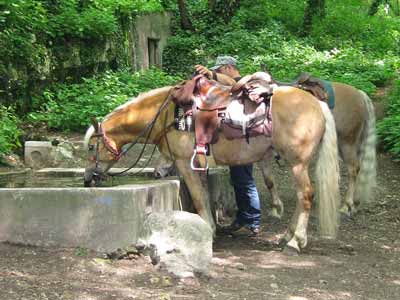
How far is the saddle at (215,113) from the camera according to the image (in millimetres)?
6270

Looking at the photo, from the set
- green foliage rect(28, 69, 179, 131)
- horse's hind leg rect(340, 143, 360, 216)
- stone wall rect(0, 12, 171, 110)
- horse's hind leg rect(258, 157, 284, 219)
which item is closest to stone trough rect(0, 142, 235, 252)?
horse's hind leg rect(258, 157, 284, 219)

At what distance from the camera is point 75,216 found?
18.7 feet

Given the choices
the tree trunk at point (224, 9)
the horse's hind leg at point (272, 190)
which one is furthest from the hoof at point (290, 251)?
the tree trunk at point (224, 9)

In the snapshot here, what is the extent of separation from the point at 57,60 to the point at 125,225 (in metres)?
7.84

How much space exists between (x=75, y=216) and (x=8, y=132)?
15.2ft

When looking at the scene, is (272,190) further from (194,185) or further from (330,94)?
(194,185)

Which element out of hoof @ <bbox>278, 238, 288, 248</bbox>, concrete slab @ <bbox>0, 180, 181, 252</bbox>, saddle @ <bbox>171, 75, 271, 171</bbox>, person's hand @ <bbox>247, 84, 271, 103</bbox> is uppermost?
person's hand @ <bbox>247, 84, 271, 103</bbox>

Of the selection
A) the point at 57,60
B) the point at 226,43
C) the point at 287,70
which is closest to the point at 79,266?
the point at 57,60

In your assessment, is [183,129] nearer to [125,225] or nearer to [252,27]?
[125,225]

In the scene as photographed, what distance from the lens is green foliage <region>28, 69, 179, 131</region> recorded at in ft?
38.7

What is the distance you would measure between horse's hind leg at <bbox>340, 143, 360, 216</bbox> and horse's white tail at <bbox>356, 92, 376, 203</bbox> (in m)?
0.06

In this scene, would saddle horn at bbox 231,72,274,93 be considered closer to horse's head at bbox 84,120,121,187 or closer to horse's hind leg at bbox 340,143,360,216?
horse's head at bbox 84,120,121,187

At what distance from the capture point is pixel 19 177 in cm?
734

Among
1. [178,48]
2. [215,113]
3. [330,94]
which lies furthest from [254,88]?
[178,48]
